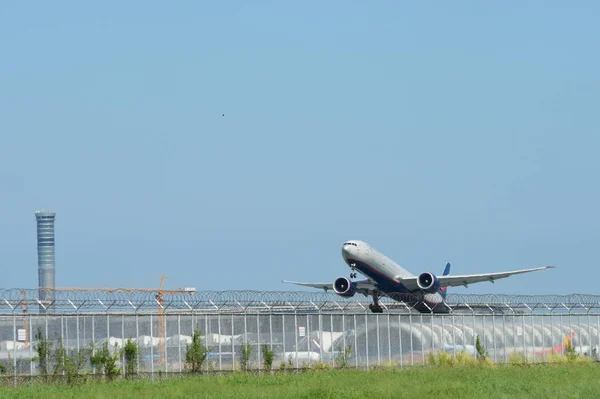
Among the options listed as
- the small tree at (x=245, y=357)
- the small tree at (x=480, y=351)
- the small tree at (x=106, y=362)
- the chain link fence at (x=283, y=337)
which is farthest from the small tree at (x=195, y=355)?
the small tree at (x=480, y=351)

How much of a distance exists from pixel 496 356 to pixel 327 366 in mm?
14687

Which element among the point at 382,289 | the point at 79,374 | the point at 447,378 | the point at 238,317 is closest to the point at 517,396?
the point at 447,378

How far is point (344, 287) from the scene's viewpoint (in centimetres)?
8375

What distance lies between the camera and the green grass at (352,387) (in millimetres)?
37156

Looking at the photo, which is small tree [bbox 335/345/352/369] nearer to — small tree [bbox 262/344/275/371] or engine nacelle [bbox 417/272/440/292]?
small tree [bbox 262/344/275/371]

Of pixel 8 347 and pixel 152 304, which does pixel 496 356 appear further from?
pixel 8 347

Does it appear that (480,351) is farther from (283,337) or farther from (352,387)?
(352,387)

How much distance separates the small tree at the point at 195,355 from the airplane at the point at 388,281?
30.9 metres

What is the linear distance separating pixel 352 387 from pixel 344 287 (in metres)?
42.5

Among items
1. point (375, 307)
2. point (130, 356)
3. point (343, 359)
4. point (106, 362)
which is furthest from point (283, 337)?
point (375, 307)

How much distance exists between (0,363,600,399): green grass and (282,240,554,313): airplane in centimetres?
3209

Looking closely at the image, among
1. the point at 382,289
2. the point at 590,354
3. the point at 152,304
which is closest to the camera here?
the point at 152,304

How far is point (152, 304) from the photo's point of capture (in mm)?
54531

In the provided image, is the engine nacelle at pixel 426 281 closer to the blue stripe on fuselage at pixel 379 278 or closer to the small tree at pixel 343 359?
the blue stripe on fuselage at pixel 379 278
